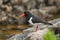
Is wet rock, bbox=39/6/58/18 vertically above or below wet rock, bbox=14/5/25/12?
below

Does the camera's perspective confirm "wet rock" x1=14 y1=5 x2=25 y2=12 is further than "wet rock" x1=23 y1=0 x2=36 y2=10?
No

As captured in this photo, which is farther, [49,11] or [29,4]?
[49,11]

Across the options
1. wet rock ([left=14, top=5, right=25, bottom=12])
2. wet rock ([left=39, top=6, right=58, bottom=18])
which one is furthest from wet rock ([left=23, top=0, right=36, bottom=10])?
wet rock ([left=39, top=6, right=58, bottom=18])

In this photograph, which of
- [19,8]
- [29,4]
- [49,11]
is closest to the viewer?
[19,8]

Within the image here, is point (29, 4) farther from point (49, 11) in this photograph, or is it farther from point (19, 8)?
point (49, 11)

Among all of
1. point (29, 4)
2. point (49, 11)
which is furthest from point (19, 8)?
point (49, 11)

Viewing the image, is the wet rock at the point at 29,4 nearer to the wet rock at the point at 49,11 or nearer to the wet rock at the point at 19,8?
the wet rock at the point at 19,8

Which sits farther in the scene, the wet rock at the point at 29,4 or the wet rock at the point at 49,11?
the wet rock at the point at 29,4

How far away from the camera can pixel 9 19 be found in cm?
1647

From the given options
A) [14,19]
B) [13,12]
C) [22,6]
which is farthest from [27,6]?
[14,19]

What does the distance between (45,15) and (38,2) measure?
2.23 m

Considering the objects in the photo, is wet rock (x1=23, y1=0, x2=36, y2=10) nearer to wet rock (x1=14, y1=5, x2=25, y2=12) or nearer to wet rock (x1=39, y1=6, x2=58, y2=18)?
wet rock (x1=14, y1=5, x2=25, y2=12)

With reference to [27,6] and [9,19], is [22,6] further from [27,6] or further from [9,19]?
[9,19]

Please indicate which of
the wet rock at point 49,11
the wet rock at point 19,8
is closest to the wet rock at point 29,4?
the wet rock at point 19,8
